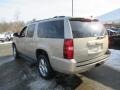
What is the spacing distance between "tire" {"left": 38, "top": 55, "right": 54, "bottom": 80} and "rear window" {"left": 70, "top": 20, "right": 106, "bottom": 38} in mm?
1512

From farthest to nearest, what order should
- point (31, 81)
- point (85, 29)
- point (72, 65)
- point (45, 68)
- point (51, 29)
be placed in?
1. point (45, 68)
2. point (31, 81)
3. point (51, 29)
4. point (85, 29)
5. point (72, 65)

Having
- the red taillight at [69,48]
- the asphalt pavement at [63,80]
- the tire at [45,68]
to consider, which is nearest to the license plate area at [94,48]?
the red taillight at [69,48]

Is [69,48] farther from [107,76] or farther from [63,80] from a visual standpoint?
[107,76]

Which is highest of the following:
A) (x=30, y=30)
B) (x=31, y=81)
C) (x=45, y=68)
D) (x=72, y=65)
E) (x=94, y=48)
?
(x=30, y=30)

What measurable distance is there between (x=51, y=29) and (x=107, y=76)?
8.18 ft

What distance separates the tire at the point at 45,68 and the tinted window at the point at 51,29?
0.75 meters

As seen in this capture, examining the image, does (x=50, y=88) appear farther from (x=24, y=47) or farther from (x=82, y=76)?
(x=24, y=47)

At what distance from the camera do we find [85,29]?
237 inches

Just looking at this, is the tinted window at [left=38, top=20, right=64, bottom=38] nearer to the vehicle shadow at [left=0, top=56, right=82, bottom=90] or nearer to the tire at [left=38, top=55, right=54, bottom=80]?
the tire at [left=38, top=55, right=54, bottom=80]

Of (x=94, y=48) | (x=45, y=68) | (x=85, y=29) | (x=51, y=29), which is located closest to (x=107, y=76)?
(x=94, y=48)

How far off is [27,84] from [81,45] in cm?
214

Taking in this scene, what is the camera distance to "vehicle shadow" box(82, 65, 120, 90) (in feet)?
20.4

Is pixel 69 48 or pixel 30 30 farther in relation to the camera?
pixel 30 30

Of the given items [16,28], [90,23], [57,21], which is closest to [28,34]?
[57,21]
